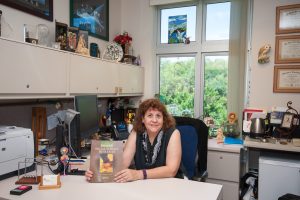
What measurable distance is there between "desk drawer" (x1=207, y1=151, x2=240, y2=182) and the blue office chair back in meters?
0.62

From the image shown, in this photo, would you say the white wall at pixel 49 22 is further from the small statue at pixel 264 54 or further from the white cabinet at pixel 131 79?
the small statue at pixel 264 54

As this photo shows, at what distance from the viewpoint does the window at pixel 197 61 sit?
10.9 feet

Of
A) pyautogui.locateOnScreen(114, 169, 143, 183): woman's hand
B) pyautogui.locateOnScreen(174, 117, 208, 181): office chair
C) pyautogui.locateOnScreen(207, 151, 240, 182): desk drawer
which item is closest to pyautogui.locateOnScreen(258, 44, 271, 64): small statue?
pyautogui.locateOnScreen(207, 151, 240, 182): desk drawer

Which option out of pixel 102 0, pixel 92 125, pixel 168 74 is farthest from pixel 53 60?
pixel 168 74

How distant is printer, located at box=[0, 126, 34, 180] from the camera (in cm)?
157

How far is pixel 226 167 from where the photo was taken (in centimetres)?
260

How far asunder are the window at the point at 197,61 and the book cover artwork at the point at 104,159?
203 cm

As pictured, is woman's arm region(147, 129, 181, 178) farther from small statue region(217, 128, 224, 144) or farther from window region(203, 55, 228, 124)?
window region(203, 55, 228, 124)

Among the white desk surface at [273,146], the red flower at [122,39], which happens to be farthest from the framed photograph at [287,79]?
the red flower at [122,39]

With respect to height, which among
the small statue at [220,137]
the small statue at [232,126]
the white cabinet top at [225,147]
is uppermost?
the small statue at [232,126]

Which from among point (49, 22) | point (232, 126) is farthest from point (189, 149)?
point (49, 22)

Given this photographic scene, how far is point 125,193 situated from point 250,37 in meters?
2.44

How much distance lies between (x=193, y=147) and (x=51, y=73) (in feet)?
4.40

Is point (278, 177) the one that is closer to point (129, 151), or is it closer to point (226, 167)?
point (226, 167)
